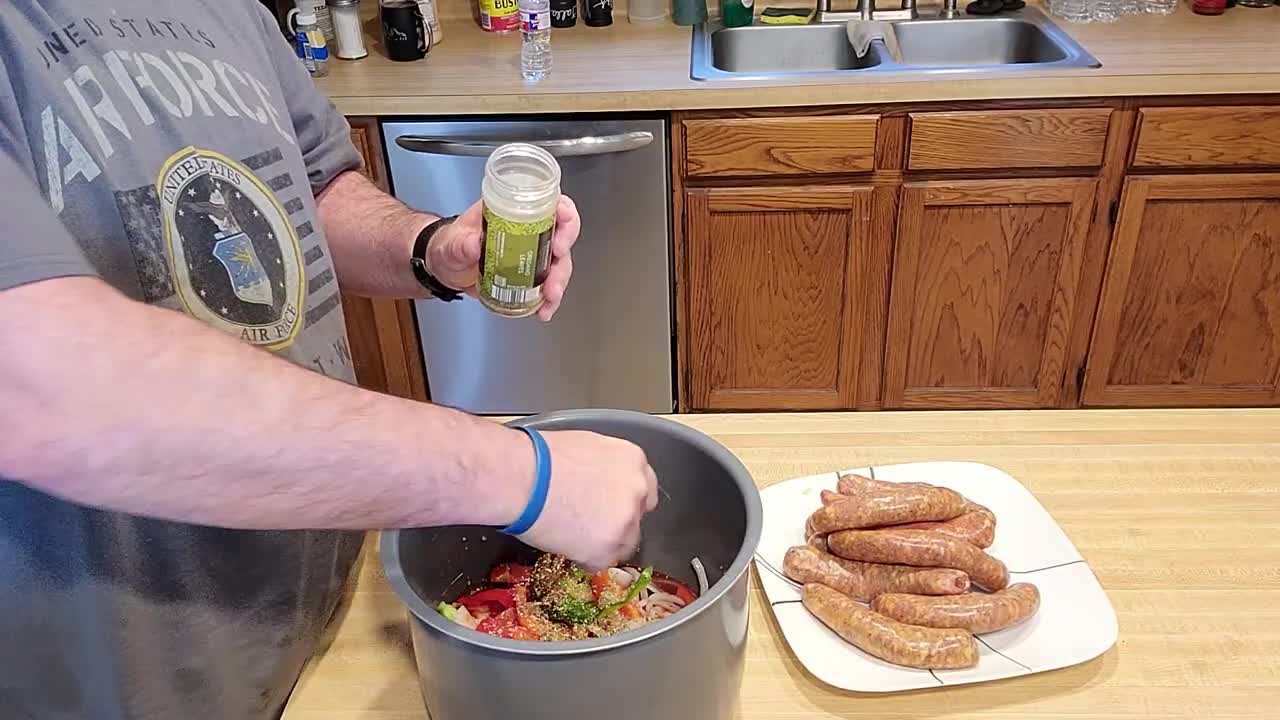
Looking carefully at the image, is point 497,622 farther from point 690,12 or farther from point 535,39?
point 690,12

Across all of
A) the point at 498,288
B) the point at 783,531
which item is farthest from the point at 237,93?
the point at 783,531

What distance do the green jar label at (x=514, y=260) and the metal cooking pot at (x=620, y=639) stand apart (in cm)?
13

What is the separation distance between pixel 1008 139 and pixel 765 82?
20.6 inches

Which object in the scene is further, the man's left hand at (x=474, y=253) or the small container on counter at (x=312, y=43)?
the small container on counter at (x=312, y=43)

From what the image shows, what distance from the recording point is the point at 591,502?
25.5 inches

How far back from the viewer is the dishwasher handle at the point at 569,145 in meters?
2.12

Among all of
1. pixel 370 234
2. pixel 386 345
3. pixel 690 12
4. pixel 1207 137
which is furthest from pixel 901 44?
pixel 370 234

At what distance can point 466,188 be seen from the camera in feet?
7.39

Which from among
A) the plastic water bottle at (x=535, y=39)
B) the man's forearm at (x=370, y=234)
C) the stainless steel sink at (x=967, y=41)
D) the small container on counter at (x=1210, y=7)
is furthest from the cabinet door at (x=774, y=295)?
the man's forearm at (x=370, y=234)

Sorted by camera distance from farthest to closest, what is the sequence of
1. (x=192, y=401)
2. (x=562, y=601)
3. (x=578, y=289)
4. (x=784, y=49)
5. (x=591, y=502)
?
(x=784, y=49)
(x=578, y=289)
(x=562, y=601)
(x=591, y=502)
(x=192, y=401)

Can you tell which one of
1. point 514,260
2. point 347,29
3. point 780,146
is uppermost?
point 514,260

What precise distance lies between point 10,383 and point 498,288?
1.37ft

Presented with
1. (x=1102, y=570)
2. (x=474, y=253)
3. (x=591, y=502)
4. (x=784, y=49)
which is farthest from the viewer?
(x=784, y=49)

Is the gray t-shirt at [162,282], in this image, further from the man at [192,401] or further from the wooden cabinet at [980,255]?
the wooden cabinet at [980,255]
